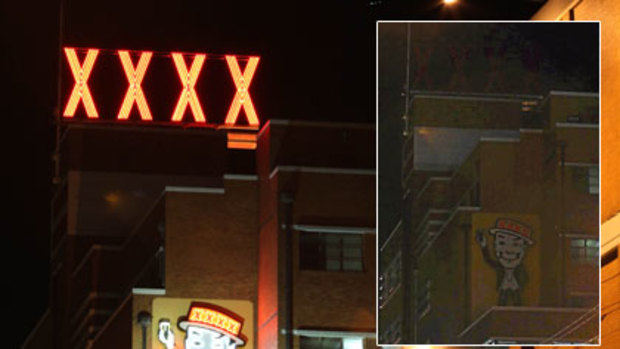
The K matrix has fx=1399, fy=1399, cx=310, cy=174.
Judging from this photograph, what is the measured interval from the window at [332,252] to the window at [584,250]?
19.9 m

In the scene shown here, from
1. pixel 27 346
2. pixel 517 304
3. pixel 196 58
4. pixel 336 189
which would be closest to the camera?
pixel 517 304

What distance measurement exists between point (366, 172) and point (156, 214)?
6.18 m

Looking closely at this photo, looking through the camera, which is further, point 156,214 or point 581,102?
point 156,214

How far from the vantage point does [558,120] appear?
18.6m

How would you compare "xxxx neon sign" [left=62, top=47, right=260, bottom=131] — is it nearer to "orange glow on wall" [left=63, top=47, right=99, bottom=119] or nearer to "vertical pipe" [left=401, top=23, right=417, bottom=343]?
"orange glow on wall" [left=63, top=47, right=99, bottom=119]

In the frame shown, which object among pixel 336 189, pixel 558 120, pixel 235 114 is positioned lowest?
pixel 558 120

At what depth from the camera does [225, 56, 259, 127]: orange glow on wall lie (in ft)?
134

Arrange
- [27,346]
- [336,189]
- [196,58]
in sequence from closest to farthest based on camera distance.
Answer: [336,189]
[196,58]
[27,346]

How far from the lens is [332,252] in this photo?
38469 mm

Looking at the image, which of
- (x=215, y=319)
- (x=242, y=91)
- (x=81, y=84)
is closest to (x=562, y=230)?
(x=215, y=319)

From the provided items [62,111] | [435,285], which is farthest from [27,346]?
[435,285]

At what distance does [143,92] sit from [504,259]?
23630mm

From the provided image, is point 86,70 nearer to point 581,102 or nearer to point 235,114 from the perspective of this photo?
point 235,114

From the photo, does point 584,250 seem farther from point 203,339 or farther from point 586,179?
point 203,339
